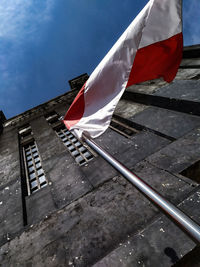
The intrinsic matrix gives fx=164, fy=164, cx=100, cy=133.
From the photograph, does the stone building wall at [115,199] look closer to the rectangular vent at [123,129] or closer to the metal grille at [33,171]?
the rectangular vent at [123,129]

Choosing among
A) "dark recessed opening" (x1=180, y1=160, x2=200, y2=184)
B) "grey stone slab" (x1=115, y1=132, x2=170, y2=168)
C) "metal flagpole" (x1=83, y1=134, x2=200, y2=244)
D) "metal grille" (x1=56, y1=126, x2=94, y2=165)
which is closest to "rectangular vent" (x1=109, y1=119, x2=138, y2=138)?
"grey stone slab" (x1=115, y1=132, x2=170, y2=168)

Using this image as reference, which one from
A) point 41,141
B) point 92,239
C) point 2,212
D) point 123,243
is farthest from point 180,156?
point 41,141

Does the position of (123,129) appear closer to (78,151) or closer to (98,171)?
(78,151)

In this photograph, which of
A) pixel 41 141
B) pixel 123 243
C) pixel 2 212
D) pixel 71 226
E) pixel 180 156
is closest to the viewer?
pixel 123 243

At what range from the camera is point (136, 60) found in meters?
2.54

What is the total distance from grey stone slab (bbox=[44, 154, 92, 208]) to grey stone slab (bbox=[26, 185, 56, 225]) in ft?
0.51

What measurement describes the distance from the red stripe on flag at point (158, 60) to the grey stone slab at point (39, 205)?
364cm

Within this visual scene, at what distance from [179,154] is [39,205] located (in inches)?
155

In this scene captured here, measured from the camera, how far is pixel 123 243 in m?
2.63

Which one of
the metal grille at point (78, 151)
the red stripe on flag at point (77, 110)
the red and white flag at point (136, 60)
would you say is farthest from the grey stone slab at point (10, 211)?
the red and white flag at point (136, 60)

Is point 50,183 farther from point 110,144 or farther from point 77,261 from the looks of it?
point 77,261

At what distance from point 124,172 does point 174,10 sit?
2337mm

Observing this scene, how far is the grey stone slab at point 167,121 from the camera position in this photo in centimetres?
489

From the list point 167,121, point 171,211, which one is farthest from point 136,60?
point 167,121
